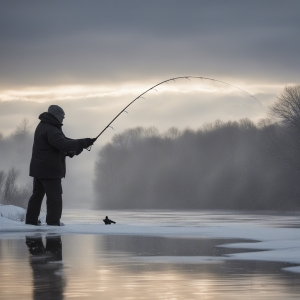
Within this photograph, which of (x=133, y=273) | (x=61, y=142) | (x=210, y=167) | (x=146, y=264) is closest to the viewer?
(x=133, y=273)

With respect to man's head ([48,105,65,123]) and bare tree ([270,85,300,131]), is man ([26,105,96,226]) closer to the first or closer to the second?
man's head ([48,105,65,123])

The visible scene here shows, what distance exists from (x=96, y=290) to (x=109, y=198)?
105 meters

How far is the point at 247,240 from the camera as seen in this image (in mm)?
9258

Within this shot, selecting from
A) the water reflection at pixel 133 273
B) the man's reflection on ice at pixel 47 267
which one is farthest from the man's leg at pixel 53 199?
the water reflection at pixel 133 273

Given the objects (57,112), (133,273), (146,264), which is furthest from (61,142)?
(133,273)

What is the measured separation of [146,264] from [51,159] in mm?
4976

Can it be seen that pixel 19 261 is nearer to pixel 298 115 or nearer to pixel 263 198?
pixel 298 115

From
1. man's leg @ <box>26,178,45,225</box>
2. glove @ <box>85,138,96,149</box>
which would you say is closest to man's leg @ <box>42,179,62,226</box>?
man's leg @ <box>26,178,45,225</box>

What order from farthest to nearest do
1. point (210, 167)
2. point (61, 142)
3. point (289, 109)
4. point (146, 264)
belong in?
point (210, 167) < point (289, 109) < point (61, 142) < point (146, 264)

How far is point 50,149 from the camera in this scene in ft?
37.5

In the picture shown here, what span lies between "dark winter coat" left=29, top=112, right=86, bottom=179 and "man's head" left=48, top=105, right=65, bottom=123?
0.06 meters

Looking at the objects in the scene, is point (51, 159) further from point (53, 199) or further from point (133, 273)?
point (133, 273)

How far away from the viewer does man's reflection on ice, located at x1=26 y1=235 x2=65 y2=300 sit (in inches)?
198

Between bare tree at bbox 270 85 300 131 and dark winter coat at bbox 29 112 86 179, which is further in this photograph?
bare tree at bbox 270 85 300 131
